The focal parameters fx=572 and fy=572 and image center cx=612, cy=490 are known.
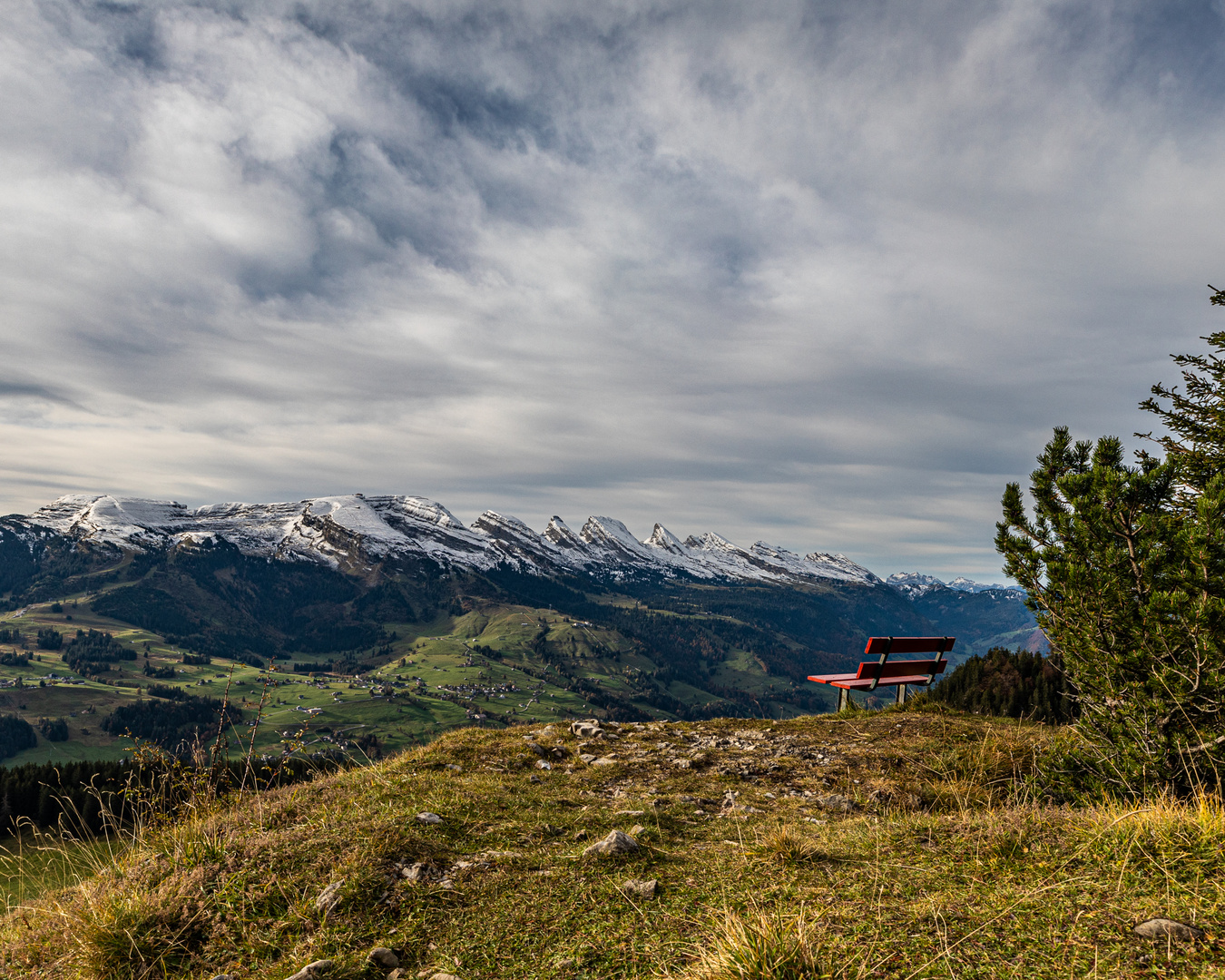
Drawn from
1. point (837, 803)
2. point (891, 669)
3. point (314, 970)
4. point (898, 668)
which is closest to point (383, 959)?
point (314, 970)

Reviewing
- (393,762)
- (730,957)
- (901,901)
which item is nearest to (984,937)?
(901,901)

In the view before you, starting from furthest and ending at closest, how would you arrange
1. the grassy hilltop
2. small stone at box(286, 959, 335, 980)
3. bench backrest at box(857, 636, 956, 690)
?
1. bench backrest at box(857, 636, 956, 690)
2. small stone at box(286, 959, 335, 980)
3. the grassy hilltop

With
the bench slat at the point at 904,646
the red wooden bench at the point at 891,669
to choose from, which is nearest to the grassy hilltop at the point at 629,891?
the red wooden bench at the point at 891,669

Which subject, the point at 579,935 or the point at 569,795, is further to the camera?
the point at 569,795

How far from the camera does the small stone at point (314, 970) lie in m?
4.34

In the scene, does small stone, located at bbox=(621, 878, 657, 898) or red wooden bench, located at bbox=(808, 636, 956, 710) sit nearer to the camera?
small stone, located at bbox=(621, 878, 657, 898)

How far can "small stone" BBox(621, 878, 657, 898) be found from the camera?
5301 mm

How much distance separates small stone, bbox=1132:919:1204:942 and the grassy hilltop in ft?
0.15

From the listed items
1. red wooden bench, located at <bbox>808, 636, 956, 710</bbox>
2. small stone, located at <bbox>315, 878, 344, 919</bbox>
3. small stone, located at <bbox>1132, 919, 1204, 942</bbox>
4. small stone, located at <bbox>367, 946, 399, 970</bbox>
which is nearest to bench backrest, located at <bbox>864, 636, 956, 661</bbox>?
red wooden bench, located at <bbox>808, 636, 956, 710</bbox>

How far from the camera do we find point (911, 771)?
422 inches

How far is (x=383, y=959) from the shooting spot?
457 cm

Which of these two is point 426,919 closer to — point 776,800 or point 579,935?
point 579,935

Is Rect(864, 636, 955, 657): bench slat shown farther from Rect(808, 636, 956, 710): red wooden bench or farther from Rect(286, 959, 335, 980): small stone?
Rect(286, 959, 335, 980): small stone

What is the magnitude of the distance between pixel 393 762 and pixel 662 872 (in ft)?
23.6
